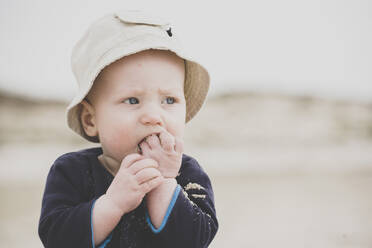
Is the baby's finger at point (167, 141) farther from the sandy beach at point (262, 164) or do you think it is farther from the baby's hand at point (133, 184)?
the sandy beach at point (262, 164)

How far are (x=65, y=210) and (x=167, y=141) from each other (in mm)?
524

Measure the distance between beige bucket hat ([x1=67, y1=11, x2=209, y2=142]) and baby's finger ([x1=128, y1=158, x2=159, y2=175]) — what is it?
43 cm

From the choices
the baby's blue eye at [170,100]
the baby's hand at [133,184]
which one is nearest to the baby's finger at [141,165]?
the baby's hand at [133,184]

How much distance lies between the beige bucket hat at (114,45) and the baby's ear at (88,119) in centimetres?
4

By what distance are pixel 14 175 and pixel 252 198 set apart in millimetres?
4428

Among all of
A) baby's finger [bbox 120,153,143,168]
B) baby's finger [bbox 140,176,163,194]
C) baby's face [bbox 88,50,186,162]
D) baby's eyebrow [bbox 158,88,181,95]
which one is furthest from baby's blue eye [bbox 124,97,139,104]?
baby's finger [bbox 140,176,163,194]

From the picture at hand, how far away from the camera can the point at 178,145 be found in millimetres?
1720

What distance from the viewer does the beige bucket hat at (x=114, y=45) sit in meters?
1.81

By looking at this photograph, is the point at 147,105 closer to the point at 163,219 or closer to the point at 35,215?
the point at 163,219

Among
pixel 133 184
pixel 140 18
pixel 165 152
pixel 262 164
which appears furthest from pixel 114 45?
pixel 262 164

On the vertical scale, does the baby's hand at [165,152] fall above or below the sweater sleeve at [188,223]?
above

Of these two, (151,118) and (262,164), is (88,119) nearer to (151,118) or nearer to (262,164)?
(151,118)

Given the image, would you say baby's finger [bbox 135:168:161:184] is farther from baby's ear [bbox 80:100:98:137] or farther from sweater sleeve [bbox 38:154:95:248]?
baby's ear [bbox 80:100:98:137]

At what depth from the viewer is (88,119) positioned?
2029 mm
